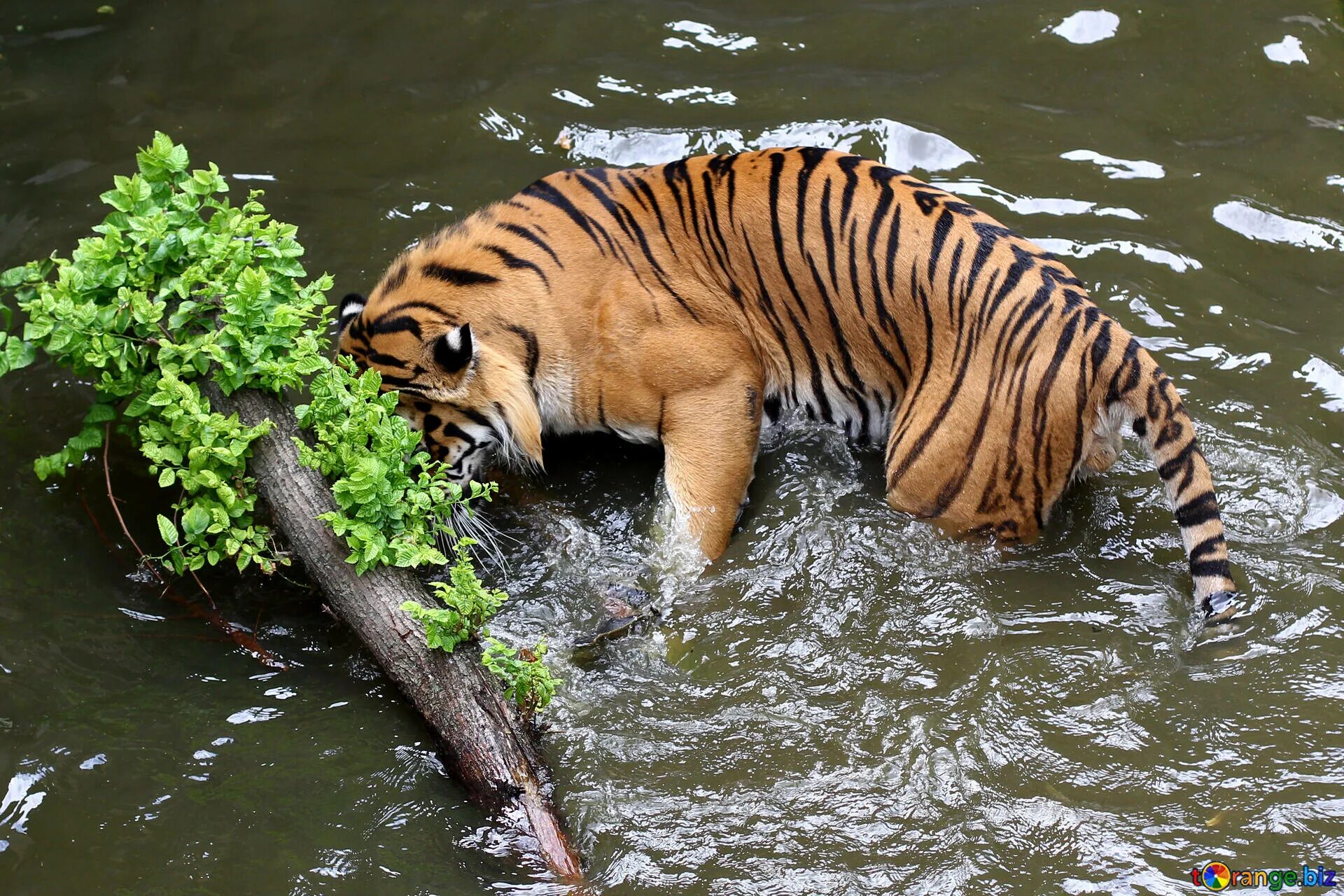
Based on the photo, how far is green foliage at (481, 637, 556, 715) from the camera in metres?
3.08

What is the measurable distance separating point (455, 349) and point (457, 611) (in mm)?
957

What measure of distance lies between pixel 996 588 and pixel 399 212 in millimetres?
3133

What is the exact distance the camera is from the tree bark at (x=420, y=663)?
9.98 feet

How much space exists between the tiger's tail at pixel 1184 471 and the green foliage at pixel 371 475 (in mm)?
1920

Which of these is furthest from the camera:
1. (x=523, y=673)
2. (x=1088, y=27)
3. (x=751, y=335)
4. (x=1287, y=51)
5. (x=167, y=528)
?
(x=1088, y=27)

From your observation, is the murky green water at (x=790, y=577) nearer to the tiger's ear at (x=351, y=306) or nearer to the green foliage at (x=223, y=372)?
the green foliage at (x=223, y=372)

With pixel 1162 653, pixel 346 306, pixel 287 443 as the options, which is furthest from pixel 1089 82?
pixel 287 443

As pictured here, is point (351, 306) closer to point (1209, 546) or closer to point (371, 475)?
point (371, 475)

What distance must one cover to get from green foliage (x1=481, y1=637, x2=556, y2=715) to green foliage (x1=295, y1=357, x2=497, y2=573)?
0.31 meters

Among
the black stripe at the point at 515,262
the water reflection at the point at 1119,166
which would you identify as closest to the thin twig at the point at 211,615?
the black stripe at the point at 515,262

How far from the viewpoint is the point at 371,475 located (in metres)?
3.16

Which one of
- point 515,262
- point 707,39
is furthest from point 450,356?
point 707,39

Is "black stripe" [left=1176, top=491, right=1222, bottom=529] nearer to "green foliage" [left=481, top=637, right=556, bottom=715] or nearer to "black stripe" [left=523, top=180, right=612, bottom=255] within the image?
"green foliage" [left=481, top=637, right=556, bottom=715]

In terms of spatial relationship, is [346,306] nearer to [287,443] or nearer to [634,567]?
[287,443]
